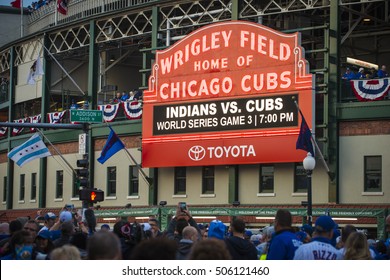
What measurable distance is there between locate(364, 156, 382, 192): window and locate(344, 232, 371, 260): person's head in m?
27.8

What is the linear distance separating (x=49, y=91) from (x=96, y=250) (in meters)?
46.2

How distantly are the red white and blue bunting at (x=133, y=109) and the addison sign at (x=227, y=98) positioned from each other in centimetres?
124

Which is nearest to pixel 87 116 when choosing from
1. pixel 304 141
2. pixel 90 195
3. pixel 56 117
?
pixel 90 195

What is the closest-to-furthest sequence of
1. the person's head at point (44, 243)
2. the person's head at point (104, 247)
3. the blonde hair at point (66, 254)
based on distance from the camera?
the person's head at point (104, 247), the blonde hair at point (66, 254), the person's head at point (44, 243)

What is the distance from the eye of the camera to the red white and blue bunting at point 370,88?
127 feet

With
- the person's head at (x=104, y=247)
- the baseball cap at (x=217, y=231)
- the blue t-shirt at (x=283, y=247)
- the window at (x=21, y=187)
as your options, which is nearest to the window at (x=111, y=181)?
the window at (x=21, y=187)

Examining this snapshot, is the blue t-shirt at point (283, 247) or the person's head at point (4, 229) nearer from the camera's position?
the blue t-shirt at point (283, 247)

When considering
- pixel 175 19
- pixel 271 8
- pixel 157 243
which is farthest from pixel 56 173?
pixel 157 243

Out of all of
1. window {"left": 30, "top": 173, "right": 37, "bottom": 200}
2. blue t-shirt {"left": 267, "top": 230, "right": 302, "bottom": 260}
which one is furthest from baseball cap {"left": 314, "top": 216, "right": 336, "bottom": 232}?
window {"left": 30, "top": 173, "right": 37, "bottom": 200}

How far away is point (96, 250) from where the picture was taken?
8508 millimetres

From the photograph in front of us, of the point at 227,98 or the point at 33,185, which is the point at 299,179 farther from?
the point at 33,185

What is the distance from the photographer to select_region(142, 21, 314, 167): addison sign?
4012 centimetres

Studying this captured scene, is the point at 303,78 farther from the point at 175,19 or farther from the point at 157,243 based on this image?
the point at 157,243

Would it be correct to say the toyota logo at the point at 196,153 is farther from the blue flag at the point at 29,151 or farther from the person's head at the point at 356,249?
the person's head at the point at 356,249
